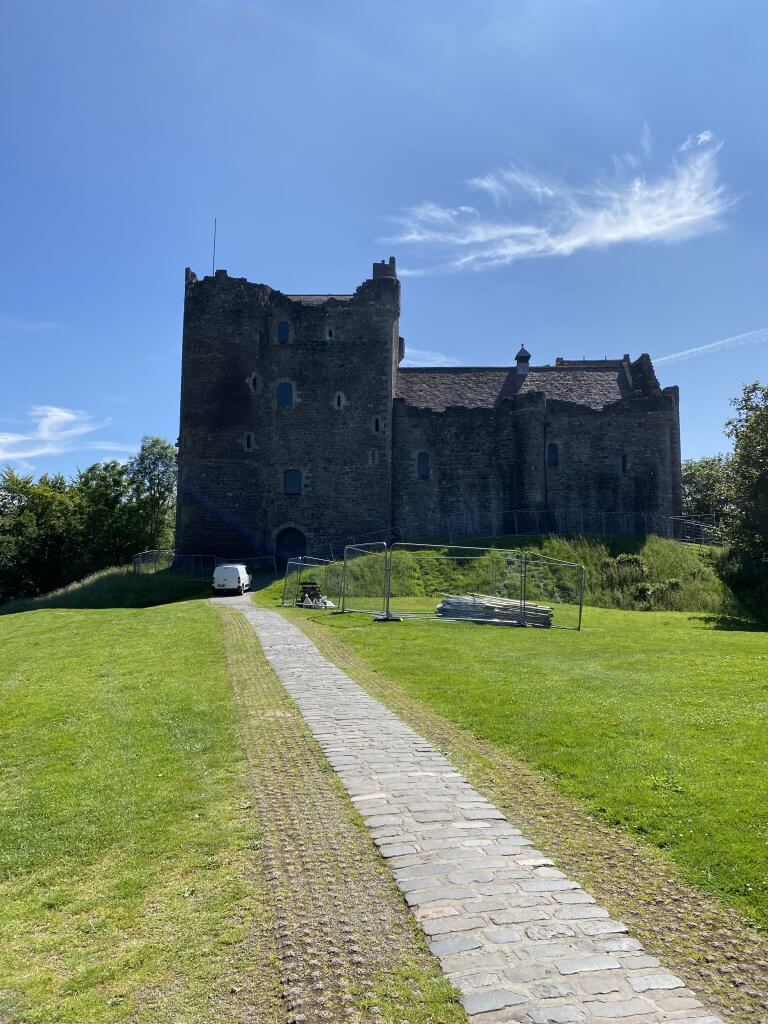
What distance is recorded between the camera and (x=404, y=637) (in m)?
17.6

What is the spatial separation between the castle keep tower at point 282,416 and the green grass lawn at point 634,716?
74.1 feet

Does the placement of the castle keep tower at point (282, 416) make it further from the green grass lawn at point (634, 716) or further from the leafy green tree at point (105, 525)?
the green grass lawn at point (634, 716)

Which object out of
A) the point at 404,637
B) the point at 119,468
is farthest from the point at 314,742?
the point at 119,468

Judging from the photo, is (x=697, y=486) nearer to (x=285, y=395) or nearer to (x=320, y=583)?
(x=285, y=395)

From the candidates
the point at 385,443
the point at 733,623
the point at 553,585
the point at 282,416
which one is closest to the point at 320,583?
the point at 553,585

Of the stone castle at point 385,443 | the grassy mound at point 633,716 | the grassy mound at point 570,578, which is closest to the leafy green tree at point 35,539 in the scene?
the stone castle at point 385,443

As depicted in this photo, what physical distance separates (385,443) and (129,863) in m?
36.9

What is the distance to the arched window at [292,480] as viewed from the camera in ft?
137

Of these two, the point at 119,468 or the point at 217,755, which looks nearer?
the point at 217,755

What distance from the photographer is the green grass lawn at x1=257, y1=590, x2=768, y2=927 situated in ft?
20.7

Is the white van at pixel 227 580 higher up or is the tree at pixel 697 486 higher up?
the tree at pixel 697 486

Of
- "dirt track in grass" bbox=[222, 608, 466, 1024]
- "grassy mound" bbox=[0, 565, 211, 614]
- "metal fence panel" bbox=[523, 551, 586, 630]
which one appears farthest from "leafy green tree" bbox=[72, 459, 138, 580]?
"dirt track in grass" bbox=[222, 608, 466, 1024]

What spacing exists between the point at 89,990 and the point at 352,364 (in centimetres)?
3971

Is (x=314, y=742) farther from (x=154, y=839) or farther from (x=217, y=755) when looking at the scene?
(x=154, y=839)
